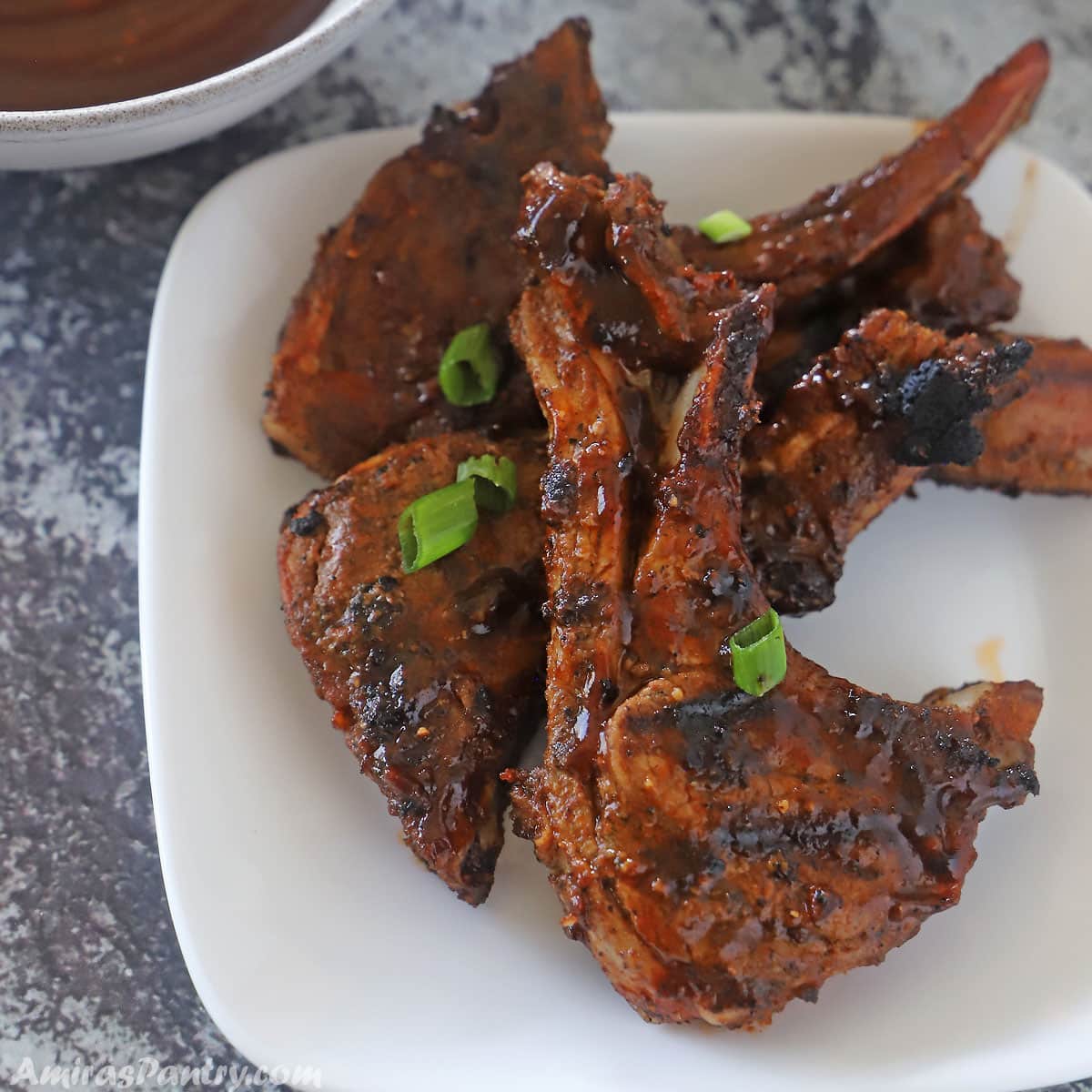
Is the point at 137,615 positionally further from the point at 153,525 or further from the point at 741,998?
the point at 741,998

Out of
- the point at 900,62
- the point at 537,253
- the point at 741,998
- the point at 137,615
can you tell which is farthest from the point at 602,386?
the point at 900,62

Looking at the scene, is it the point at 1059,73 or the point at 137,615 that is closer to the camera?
the point at 137,615

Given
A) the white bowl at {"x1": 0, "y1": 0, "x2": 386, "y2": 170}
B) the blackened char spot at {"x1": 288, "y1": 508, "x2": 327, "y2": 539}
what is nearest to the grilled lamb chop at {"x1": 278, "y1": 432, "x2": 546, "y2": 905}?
the blackened char spot at {"x1": 288, "y1": 508, "x2": 327, "y2": 539}

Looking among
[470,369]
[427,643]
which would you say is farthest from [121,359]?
[427,643]

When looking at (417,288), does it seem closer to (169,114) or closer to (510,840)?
(169,114)

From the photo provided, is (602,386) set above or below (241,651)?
above
